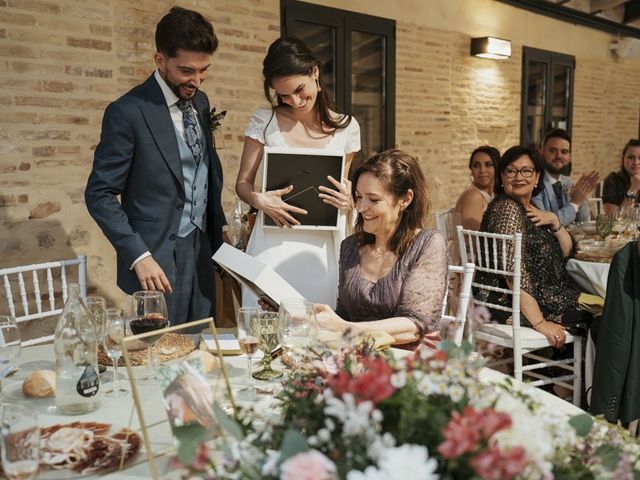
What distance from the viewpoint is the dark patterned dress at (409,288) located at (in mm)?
2135

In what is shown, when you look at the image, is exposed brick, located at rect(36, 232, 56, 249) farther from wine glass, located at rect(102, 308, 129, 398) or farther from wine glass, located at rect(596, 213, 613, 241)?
wine glass, located at rect(596, 213, 613, 241)

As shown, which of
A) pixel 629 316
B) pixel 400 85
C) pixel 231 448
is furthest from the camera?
pixel 400 85

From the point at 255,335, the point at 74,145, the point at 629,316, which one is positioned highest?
the point at 74,145

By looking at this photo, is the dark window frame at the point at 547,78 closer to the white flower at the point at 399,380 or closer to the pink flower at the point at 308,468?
the white flower at the point at 399,380

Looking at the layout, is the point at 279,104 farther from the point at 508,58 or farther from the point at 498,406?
the point at 508,58

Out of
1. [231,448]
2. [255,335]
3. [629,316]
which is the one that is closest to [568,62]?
[629,316]

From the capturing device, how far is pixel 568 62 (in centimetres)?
921

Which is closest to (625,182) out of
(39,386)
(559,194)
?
(559,194)

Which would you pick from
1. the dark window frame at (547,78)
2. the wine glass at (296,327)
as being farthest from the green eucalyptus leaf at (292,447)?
the dark window frame at (547,78)

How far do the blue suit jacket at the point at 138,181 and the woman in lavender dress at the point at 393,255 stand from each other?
2.37 feet

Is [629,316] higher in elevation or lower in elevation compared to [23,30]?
lower

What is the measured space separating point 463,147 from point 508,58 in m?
1.47

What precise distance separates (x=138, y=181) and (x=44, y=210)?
1616 mm

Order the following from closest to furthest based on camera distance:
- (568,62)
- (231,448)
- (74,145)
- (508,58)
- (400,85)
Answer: (231,448)
(74,145)
(400,85)
(508,58)
(568,62)
